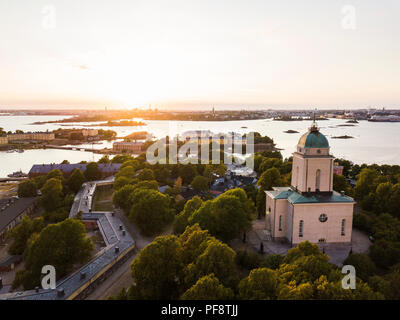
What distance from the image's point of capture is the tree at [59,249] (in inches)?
585

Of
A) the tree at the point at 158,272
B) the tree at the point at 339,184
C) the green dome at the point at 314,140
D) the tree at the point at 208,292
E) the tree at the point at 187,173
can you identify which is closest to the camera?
the tree at the point at 208,292

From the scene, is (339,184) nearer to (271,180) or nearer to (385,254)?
(271,180)

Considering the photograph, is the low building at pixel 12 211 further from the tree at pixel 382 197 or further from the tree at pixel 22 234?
the tree at pixel 382 197

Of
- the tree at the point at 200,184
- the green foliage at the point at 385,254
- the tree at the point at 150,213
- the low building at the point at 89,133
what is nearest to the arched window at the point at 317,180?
the green foliage at the point at 385,254

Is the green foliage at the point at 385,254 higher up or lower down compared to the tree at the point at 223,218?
lower down

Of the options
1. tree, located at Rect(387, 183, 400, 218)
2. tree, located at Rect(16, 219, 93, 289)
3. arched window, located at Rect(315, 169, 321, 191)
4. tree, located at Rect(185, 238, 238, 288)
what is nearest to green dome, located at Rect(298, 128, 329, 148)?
arched window, located at Rect(315, 169, 321, 191)

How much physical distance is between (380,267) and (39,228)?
65.1ft

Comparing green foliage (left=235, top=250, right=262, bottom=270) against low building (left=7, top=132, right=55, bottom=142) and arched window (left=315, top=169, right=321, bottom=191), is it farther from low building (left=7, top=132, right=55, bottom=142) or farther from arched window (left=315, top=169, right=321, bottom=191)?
low building (left=7, top=132, right=55, bottom=142)

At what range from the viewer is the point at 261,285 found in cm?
966

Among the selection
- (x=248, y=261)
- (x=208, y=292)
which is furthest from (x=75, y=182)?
(x=208, y=292)

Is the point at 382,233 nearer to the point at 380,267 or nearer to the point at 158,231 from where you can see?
the point at 380,267

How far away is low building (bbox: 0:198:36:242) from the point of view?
22.3 metres

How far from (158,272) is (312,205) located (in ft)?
29.0
